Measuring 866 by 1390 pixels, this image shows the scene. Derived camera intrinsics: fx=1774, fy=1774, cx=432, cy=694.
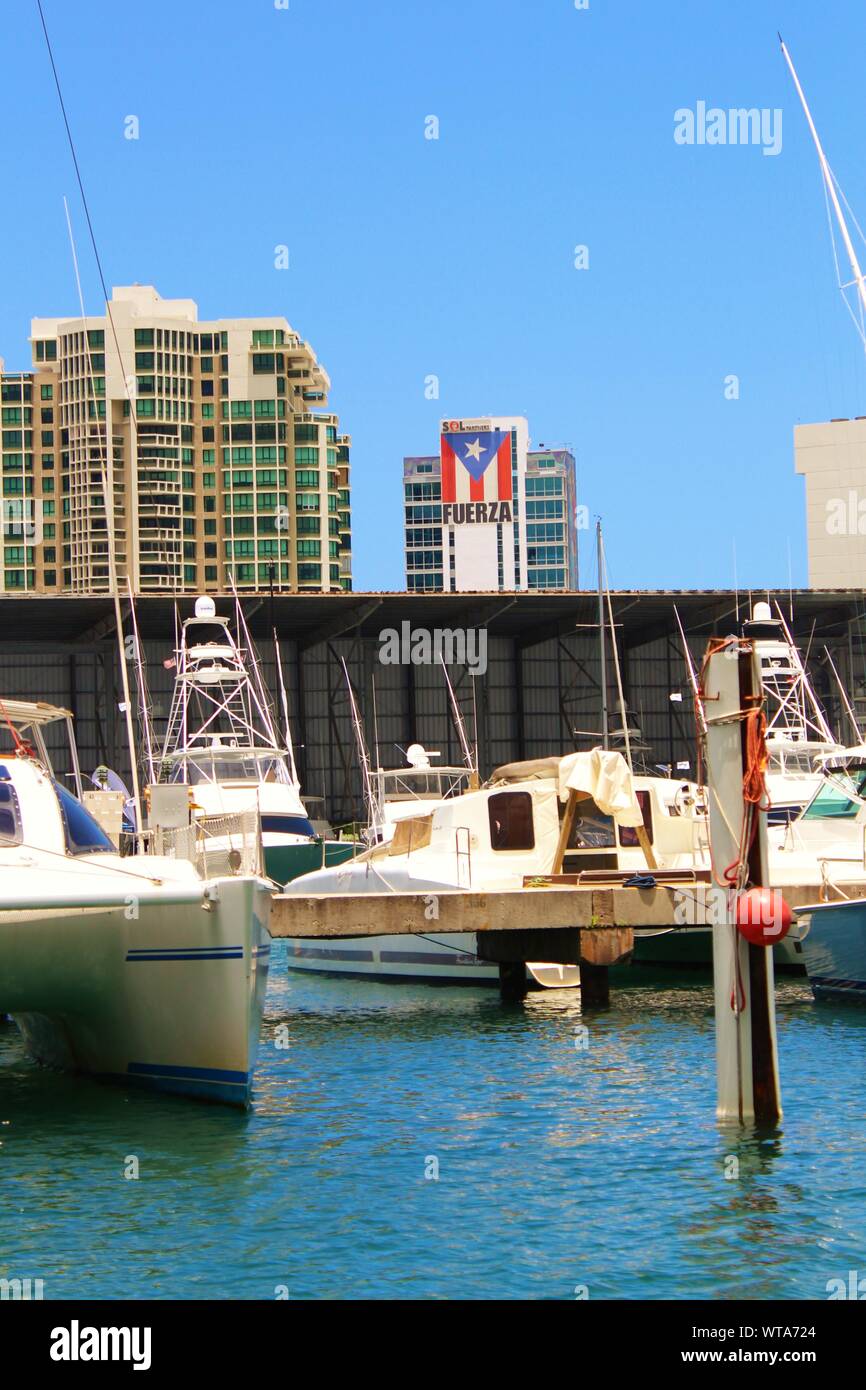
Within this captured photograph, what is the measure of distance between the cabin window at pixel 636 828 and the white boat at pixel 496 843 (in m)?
0.02

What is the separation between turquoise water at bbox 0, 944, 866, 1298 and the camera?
9.95m

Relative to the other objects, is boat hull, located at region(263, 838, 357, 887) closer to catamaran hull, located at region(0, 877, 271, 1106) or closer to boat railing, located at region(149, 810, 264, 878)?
boat railing, located at region(149, 810, 264, 878)

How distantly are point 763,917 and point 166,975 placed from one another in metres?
4.70

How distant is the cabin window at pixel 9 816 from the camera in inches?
580

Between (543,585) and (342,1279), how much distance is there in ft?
619

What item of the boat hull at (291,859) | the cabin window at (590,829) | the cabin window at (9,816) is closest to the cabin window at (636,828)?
the cabin window at (590,829)

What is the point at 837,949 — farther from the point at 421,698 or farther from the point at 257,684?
the point at 421,698

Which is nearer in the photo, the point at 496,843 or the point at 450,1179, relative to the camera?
the point at 450,1179

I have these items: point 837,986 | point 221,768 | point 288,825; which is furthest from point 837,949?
point 221,768

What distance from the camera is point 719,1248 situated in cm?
1033

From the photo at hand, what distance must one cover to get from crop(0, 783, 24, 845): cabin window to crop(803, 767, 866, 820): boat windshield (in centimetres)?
1238

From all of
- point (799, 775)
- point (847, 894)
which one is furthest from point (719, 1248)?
point (799, 775)

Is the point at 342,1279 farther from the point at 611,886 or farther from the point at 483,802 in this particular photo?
the point at 483,802

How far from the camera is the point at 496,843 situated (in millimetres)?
24094
